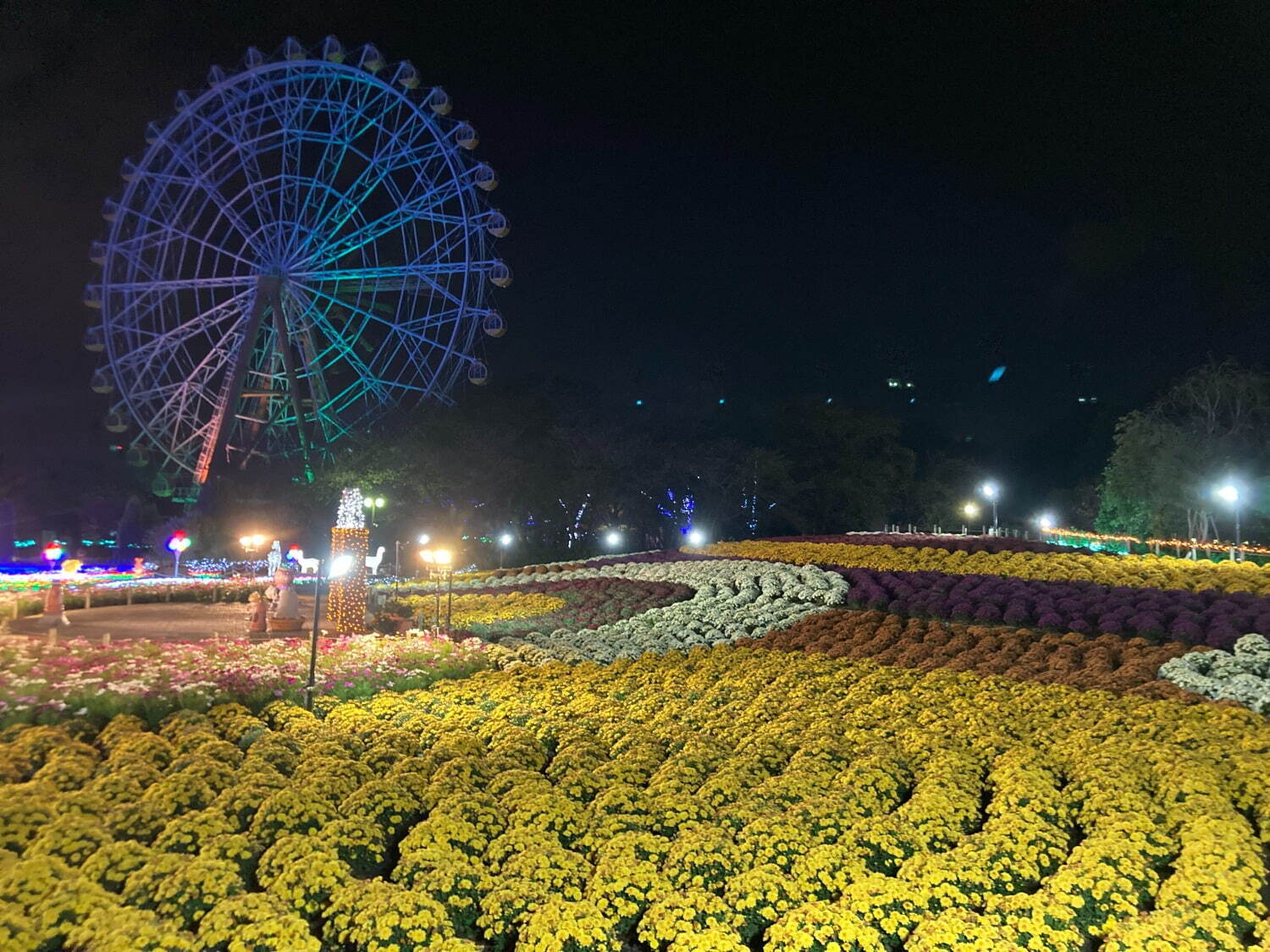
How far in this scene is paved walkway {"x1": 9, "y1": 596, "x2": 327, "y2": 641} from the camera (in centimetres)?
1559

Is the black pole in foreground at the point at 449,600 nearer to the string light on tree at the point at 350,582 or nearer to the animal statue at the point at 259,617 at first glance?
the string light on tree at the point at 350,582

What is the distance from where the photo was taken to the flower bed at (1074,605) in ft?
42.0

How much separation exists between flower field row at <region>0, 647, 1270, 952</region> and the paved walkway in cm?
762

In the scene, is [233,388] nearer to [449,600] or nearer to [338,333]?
[338,333]

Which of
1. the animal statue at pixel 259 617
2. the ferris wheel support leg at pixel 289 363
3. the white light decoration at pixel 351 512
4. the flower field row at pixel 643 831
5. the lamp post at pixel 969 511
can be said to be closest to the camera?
the flower field row at pixel 643 831

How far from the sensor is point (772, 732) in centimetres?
860

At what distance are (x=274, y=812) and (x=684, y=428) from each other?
48.4 metres

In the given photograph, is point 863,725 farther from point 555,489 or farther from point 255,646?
point 555,489

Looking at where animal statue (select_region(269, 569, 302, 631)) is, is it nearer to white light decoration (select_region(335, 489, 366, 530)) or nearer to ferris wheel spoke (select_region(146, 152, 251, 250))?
white light decoration (select_region(335, 489, 366, 530))

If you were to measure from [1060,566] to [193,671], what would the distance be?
15.6m

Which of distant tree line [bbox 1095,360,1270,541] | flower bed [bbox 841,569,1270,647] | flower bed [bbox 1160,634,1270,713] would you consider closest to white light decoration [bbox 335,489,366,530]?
flower bed [bbox 841,569,1270,647]

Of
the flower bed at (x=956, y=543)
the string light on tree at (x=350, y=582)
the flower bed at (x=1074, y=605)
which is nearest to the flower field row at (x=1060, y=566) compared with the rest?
the flower bed at (x=956, y=543)

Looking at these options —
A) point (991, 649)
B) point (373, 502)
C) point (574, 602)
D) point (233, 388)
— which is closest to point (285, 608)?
point (574, 602)

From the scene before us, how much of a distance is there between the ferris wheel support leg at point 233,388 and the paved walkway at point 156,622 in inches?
280
